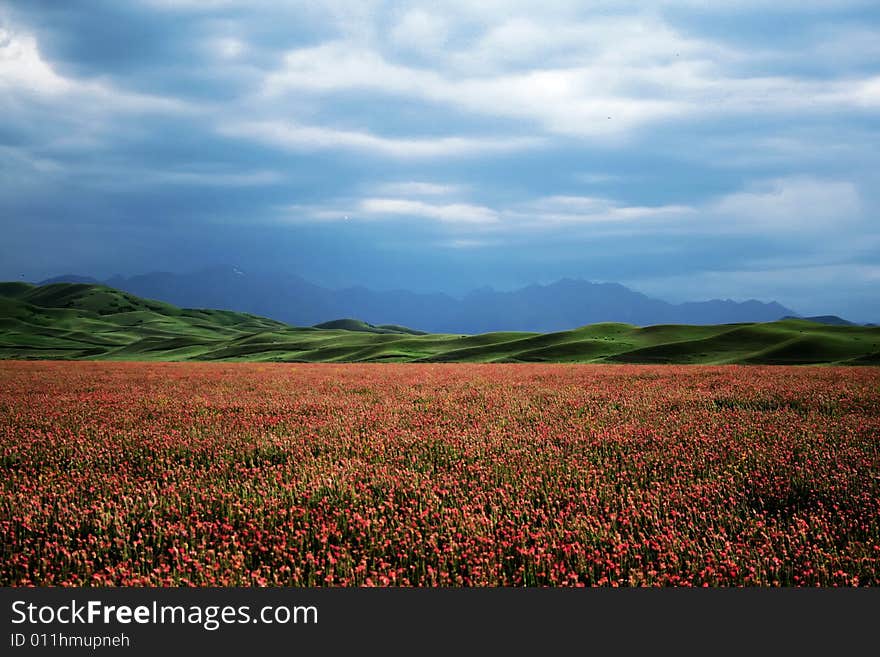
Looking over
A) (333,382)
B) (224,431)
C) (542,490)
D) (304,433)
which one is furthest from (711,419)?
(333,382)

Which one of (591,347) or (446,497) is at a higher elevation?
(591,347)

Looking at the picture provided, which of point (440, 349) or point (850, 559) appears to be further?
point (440, 349)

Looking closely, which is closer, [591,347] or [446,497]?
[446,497]

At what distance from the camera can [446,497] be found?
23.1ft

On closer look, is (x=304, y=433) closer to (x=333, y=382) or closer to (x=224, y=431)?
(x=224, y=431)

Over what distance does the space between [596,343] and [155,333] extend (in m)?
150

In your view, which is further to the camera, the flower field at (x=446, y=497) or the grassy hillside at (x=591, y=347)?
the grassy hillside at (x=591, y=347)

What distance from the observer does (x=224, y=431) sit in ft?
37.4

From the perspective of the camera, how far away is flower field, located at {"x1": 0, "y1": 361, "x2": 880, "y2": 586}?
505 cm

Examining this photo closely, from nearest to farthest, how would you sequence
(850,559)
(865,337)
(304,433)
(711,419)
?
(850,559) < (304,433) < (711,419) < (865,337)

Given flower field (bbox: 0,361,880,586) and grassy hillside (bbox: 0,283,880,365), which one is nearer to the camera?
flower field (bbox: 0,361,880,586)

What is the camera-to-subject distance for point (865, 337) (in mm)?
60875

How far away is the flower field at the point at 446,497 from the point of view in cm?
505

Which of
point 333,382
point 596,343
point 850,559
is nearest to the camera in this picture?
point 850,559
